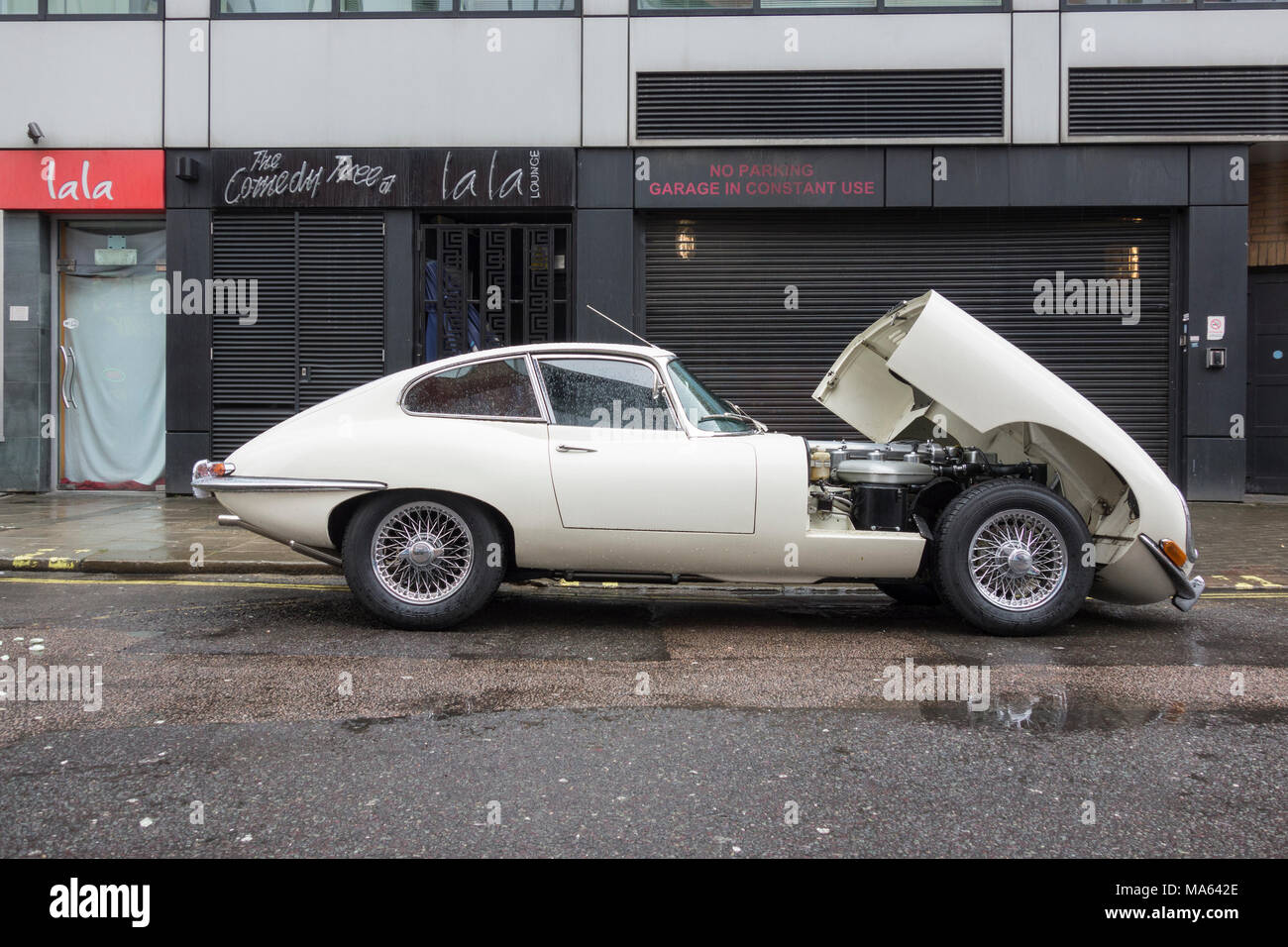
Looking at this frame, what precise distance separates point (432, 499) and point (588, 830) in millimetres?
2876

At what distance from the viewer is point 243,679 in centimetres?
460

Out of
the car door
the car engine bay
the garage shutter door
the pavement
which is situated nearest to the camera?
the car door

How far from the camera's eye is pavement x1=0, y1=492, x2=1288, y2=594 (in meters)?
7.71

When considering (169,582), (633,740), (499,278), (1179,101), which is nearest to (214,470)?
(169,582)

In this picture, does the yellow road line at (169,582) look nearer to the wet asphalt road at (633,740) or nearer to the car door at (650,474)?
the wet asphalt road at (633,740)

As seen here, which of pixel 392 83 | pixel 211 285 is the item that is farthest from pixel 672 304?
pixel 211 285

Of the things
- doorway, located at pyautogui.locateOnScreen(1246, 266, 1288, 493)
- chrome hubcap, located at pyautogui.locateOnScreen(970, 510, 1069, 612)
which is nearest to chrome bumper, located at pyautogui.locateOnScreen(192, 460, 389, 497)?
chrome hubcap, located at pyautogui.locateOnScreen(970, 510, 1069, 612)

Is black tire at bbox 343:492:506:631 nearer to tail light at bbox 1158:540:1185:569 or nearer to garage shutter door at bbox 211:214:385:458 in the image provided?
tail light at bbox 1158:540:1185:569

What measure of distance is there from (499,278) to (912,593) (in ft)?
24.4

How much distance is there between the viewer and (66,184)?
40.5 feet

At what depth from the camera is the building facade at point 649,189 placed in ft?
39.1

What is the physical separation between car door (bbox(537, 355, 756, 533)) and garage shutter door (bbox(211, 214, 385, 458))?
763 centimetres

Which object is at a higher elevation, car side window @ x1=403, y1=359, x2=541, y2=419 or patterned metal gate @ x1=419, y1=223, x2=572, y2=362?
patterned metal gate @ x1=419, y1=223, x2=572, y2=362
